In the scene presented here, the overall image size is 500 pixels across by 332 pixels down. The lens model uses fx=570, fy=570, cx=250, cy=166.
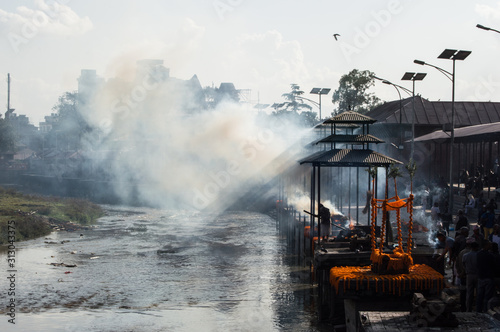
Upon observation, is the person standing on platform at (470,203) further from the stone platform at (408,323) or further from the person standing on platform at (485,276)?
the stone platform at (408,323)

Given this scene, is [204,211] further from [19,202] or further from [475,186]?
[475,186]

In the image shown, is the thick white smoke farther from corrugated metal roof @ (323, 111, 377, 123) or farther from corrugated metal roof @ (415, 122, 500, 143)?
corrugated metal roof @ (323, 111, 377, 123)

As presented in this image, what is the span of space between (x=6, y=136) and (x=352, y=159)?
91.8 meters

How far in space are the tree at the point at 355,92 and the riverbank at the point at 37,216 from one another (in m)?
37.3

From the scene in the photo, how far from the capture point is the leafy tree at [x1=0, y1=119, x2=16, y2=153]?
9844cm

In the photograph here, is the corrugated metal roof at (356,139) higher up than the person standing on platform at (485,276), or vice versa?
the corrugated metal roof at (356,139)

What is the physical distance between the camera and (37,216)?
41625mm

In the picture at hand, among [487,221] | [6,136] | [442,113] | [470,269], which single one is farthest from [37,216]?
[6,136]

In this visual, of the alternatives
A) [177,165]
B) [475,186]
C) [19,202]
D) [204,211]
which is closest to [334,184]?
[204,211]

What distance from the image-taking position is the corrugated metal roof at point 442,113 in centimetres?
5578

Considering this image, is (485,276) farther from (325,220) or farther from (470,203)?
(470,203)

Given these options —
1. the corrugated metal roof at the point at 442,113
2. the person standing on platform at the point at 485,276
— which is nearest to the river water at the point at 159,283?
the person standing on platform at the point at 485,276

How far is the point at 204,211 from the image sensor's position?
5334 centimetres

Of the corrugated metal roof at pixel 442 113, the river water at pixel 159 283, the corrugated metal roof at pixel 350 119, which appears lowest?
the river water at pixel 159 283
